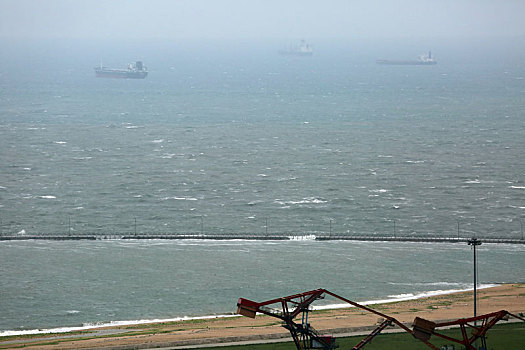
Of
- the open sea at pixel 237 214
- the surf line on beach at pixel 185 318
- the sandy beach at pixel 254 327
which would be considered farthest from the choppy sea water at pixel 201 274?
the sandy beach at pixel 254 327

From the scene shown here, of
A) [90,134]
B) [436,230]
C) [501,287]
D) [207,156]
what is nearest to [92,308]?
[501,287]

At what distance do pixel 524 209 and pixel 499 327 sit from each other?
5811 cm

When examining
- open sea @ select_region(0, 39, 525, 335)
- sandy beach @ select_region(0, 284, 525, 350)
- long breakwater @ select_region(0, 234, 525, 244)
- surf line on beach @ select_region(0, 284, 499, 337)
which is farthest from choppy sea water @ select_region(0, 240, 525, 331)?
sandy beach @ select_region(0, 284, 525, 350)

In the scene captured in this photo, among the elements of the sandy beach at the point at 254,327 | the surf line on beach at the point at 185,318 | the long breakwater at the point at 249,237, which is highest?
the long breakwater at the point at 249,237

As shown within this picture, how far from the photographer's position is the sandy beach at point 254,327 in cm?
→ 6556

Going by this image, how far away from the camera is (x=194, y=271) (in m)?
94.1

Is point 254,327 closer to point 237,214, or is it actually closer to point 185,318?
point 185,318

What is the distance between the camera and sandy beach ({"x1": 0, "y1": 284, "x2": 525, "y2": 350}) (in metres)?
65.6

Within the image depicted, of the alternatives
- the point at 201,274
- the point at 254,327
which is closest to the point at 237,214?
the point at 201,274

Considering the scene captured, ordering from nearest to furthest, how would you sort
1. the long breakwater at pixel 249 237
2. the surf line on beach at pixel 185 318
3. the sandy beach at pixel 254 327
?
the sandy beach at pixel 254 327 → the surf line on beach at pixel 185 318 → the long breakwater at pixel 249 237

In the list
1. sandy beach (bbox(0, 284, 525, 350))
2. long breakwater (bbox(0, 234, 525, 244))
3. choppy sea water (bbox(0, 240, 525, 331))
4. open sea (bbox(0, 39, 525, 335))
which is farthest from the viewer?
long breakwater (bbox(0, 234, 525, 244))

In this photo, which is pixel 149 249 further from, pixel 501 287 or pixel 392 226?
pixel 501 287

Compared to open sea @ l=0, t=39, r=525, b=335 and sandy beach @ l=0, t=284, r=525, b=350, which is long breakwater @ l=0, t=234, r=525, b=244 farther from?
sandy beach @ l=0, t=284, r=525, b=350

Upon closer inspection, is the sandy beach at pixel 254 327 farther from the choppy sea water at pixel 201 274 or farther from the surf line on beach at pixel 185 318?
the choppy sea water at pixel 201 274
